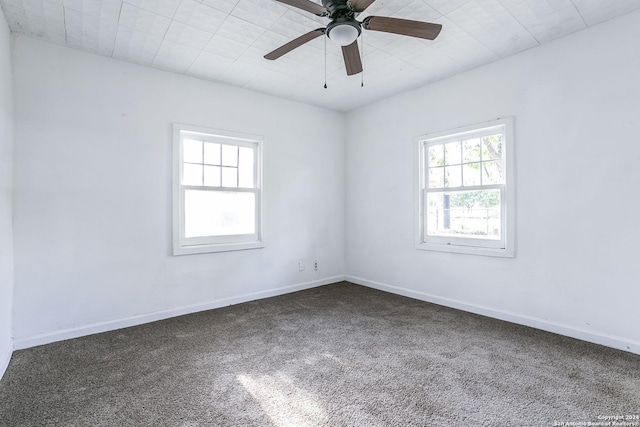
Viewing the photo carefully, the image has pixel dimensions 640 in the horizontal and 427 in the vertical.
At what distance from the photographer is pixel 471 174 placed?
3508mm

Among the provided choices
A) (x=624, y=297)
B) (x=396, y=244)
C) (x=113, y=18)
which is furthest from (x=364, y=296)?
(x=113, y=18)

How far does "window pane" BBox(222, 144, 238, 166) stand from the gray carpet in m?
1.84

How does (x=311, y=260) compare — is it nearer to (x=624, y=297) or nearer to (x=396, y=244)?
(x=396, y=244)

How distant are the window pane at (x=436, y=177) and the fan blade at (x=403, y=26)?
6.41 feet

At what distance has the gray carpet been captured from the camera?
5.71 feet

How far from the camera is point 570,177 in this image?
2.74 m

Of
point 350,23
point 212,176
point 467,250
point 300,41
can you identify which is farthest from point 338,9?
point 467,250

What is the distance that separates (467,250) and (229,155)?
2.98m

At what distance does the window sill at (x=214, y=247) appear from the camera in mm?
3411

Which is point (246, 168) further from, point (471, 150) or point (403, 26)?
point (471, 150)

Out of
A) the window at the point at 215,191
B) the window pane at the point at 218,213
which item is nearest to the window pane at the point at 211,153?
the window at the point at 215,191

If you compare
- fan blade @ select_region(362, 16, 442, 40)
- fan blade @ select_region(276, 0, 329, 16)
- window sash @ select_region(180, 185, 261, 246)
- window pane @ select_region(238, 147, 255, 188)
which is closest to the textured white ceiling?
fan blade @ select_region(362, 16, 442, 40)

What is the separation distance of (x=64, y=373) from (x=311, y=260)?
9.55ft

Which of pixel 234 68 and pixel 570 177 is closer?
pixel 570 177
